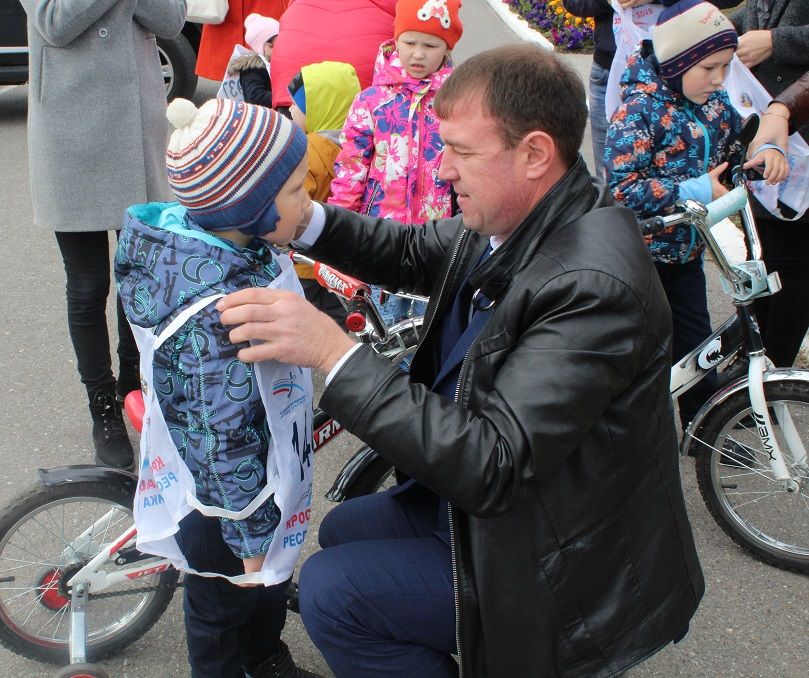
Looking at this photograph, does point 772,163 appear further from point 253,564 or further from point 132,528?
point 132,528

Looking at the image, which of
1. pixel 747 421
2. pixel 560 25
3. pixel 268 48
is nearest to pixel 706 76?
pixel 747 421

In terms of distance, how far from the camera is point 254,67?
4.16 meters

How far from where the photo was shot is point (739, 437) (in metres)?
2.86

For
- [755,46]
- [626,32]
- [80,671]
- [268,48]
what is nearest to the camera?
[80,671]

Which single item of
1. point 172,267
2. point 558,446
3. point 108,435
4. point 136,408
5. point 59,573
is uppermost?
point 172,267

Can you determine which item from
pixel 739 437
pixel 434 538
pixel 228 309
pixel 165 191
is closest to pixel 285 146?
pixel 228 309

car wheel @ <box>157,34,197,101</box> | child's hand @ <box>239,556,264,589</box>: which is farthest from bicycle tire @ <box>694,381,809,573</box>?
car wheel @ <box>157,34,197,101</box>

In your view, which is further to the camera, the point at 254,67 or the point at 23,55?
the point at 23,55

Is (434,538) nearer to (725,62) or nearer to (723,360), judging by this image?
(723,360)

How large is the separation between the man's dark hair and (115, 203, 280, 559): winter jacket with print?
0.54 meters

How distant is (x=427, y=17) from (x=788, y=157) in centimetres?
141

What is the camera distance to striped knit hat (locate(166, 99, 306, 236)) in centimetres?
155

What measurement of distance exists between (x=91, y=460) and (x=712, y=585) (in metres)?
2.28

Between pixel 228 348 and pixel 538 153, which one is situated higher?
pixel 538 153
